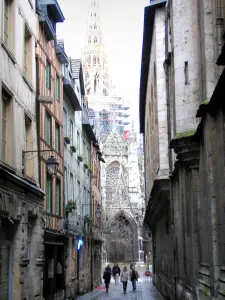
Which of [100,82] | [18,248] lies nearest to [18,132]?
[18,248]

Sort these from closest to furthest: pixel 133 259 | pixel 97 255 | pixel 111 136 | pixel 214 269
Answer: pixel 214 269 → pixel 97 255 → pixel 133 259 → pixel 111 136

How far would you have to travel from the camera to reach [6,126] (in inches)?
605

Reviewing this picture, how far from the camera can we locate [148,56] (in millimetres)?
30531

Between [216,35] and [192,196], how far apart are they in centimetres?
445

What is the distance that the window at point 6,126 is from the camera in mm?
14955

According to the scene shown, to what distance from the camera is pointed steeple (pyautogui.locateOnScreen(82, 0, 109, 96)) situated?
Answer: 12156cm

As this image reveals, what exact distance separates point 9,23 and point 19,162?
3.86 metres

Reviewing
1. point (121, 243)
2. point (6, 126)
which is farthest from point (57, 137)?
point (121, 243)

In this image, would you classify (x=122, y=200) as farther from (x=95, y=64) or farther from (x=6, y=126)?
(x=6, y=126)

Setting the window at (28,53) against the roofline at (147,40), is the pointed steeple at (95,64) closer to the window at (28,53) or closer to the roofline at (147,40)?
the roofline at (147,40)

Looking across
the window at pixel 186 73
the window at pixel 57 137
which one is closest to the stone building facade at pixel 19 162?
the window at pixel 186 73

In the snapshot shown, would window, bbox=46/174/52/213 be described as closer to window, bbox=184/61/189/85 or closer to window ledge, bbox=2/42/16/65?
window ledge, bbox=2/42/16/65

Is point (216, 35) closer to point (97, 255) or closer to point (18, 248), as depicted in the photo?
point (18, 248)

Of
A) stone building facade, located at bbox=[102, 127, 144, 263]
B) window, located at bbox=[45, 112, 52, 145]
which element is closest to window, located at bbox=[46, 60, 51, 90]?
window, located at bbox=[45, 112, 52, 145]
